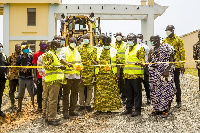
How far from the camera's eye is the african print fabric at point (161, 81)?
19.2 ft

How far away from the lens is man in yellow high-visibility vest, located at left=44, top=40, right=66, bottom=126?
5.75 m

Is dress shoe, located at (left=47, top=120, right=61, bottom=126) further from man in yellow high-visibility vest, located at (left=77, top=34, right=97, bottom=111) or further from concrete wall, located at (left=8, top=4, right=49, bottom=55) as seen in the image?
concrete wall, located at (left=8, top=4, right=49, bottom=55)

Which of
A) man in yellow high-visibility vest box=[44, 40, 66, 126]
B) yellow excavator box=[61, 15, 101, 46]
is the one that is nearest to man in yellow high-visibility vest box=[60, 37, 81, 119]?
man in yellow high-visibility vest box=[44, 40, 66, 126]

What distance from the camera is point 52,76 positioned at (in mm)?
5801

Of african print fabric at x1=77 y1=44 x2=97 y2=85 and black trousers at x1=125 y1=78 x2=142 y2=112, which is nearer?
black trousers at x1=125 y1=78 x2=142 y2=112

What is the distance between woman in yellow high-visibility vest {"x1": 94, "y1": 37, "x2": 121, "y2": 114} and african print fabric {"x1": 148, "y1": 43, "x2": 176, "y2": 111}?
42.6 inches

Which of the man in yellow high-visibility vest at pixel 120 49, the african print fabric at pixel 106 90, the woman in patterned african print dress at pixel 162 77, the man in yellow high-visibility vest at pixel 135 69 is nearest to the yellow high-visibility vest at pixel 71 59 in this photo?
the african print fabric at pixel 106 90

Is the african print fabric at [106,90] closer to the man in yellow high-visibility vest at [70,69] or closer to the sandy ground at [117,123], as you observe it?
the sandy ground at [117,123]

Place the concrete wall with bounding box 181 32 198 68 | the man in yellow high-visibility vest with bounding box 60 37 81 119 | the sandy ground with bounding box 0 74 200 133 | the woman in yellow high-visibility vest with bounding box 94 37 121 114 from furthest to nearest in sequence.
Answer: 1. the concrete wall with bounding box 181 32 198 68
2. the woman in yellow high-visibility vest with bounding box 94 37 121 114
3. the man in yellow high-visibility vest with bounding box 60 37 81 119
4. the sandy ground with bounding box 0 74 200 133

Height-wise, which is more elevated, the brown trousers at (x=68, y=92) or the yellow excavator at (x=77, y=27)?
the yellow excavator at (x=77, y=27)

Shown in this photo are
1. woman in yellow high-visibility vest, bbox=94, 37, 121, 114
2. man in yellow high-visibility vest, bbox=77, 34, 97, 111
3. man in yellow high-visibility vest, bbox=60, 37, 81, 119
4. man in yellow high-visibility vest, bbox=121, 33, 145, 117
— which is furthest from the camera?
man in yellow high-visibility vest, bbox=77, 34, 97, 111

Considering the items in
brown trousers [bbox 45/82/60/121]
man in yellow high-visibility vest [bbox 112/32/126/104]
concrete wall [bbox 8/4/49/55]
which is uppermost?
concrete wall [bbox 8/4/49/55]

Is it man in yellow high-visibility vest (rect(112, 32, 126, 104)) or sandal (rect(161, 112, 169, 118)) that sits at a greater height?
man in yellow high-visibility vest (rect(112, 32, 126, 104))

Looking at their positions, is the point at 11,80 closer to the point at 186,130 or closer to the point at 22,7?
the point at 186,130
